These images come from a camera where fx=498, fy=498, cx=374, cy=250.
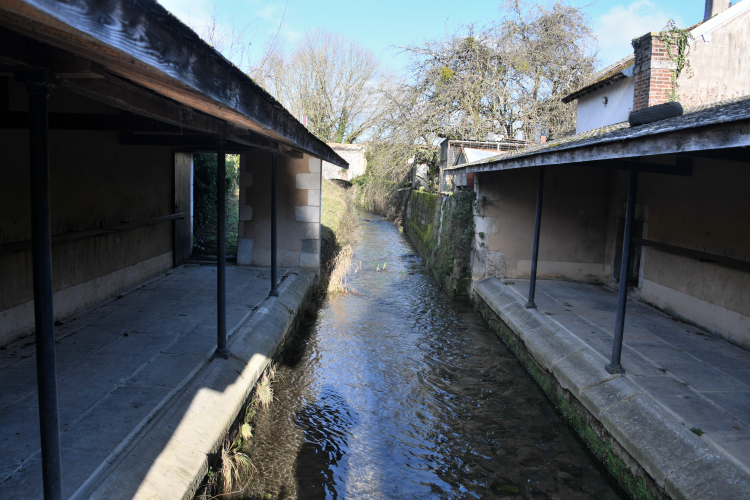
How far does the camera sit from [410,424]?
462 centimetres


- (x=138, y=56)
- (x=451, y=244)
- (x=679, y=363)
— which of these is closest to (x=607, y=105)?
(x=451, y=244)

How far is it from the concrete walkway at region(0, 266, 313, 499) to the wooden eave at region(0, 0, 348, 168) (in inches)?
76.0

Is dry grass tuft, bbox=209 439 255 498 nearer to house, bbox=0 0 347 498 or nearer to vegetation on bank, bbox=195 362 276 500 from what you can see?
vegetation on bank, bbox=195 362 276 500

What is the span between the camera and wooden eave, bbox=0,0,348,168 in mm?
1388

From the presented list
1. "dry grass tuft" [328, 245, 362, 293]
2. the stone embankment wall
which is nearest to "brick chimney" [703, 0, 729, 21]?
the stone embankment wall

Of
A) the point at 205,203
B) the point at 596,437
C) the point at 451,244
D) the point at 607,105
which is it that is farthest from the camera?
the point at 607,105

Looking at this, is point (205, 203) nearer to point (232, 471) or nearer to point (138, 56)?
point (232, 471)

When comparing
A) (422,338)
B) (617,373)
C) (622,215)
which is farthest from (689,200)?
(422,338)

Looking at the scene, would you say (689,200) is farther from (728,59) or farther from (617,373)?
(728,59)

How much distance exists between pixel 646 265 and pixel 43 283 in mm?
7409

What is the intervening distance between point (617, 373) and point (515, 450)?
3.95 feet

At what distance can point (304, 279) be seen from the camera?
27.0 ft

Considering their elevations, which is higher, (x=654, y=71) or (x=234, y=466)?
(x=654, y=71)

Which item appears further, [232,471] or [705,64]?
[705,64]
